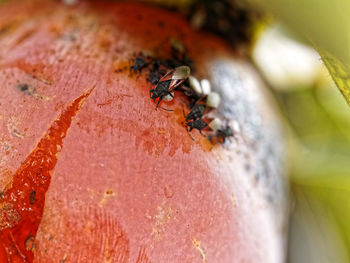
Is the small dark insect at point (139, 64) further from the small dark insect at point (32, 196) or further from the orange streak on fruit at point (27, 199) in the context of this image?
the small dark insect at point (32, 196)

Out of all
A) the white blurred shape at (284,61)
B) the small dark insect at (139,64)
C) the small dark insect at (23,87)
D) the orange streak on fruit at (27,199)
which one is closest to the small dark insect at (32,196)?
the orange streak on fruit at (27,199)

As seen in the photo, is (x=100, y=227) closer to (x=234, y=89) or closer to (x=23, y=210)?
(x=23, y=210)

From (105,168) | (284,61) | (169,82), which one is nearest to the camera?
(105,168)

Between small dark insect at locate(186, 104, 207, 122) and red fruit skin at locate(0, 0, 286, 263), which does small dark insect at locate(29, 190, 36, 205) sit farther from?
small dark insect at locate(186, 104, 207, 122)

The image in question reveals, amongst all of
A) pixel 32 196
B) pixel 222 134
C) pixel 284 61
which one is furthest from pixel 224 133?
pixel 284 61

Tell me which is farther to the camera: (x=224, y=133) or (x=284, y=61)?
(x=284, y=61)

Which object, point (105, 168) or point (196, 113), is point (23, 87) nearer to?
point (105, 168)
